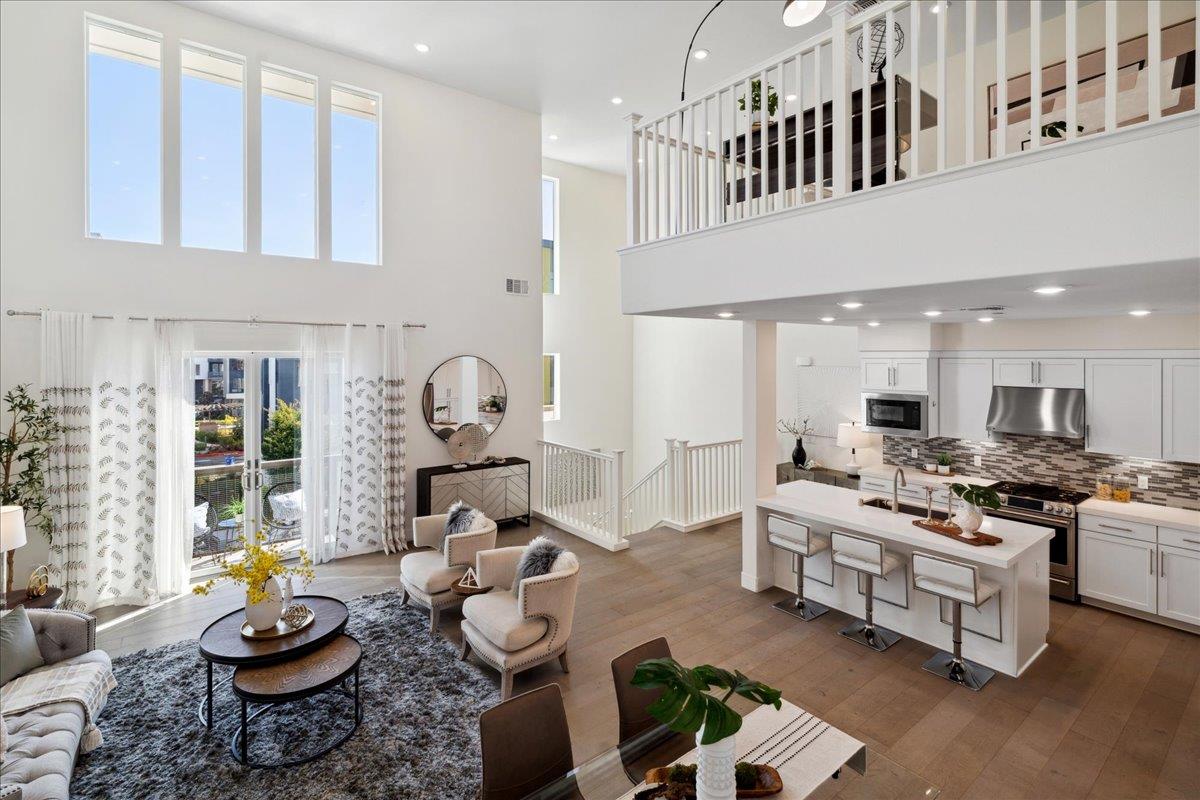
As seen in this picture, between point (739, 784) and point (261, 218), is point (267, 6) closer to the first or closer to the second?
point (261, 218)

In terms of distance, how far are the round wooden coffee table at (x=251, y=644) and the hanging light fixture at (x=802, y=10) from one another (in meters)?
4.42

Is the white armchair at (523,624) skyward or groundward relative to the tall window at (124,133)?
groundward

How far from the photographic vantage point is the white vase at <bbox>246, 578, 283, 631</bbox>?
11.1ft

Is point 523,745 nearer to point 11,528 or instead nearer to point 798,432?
point 11,528

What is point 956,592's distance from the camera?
3.61 m

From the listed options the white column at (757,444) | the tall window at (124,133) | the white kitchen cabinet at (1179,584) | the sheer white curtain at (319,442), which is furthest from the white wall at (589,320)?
the white kitchen cabinet at (1179,584)

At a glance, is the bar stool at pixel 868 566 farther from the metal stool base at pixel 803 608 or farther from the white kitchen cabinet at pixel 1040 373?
the white kitchen cabinet at pixel 1040 373

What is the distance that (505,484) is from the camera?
7.31 m

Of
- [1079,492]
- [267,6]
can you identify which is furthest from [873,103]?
[267,6]

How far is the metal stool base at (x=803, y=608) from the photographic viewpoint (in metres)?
4.64

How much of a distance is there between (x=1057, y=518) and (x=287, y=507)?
734cm

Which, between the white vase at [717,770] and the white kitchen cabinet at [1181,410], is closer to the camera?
the white vase at [717,770]

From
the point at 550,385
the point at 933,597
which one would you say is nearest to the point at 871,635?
the point at 933,597

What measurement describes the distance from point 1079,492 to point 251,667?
6.69 metres
